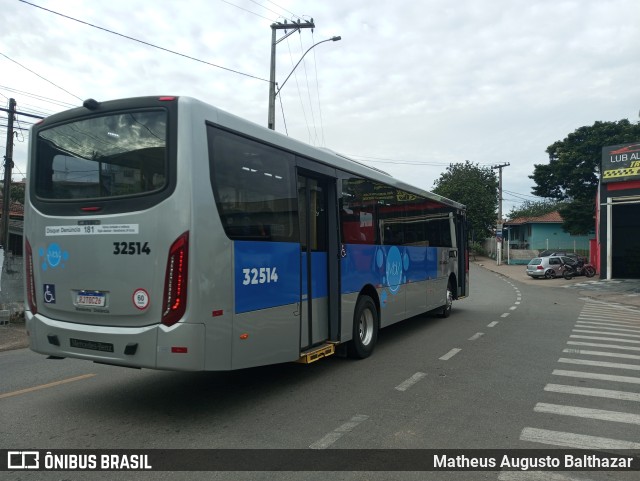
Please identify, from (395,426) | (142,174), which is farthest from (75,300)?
(395,426)

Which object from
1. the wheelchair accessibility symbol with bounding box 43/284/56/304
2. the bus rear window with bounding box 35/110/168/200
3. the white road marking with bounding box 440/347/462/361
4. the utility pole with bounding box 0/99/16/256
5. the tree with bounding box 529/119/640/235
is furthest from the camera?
the tree with bounding box 529/119/640/235

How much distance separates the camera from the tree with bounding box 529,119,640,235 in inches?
1590

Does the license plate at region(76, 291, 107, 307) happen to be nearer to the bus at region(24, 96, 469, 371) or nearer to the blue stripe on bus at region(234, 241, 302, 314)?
the bus at region(24, 96, 469, 371)

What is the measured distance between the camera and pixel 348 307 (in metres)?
7.25

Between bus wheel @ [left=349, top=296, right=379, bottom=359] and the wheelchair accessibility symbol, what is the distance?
410cm

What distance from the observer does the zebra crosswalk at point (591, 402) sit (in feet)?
14.8

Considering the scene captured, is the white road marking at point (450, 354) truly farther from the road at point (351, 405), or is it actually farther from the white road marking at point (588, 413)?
the white road marking at point (588, 413)

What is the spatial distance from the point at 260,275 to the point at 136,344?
1429 mm

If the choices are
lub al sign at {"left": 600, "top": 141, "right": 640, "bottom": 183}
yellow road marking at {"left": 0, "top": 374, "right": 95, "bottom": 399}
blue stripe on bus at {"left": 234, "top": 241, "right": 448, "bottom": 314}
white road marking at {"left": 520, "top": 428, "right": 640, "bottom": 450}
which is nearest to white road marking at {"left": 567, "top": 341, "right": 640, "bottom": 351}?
blue stripe on bus at {"left": 234, "top": 241, "right": 448, "bottom": 314}

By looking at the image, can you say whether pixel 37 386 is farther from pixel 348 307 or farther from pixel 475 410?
pixel 475 410

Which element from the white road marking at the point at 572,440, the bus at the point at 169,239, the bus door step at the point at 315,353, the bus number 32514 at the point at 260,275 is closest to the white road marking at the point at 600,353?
the white road marking at the point at 572,440

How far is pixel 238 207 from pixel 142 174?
39.1 inches

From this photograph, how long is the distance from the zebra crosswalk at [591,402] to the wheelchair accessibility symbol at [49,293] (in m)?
4.64

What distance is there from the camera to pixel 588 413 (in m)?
5.30
